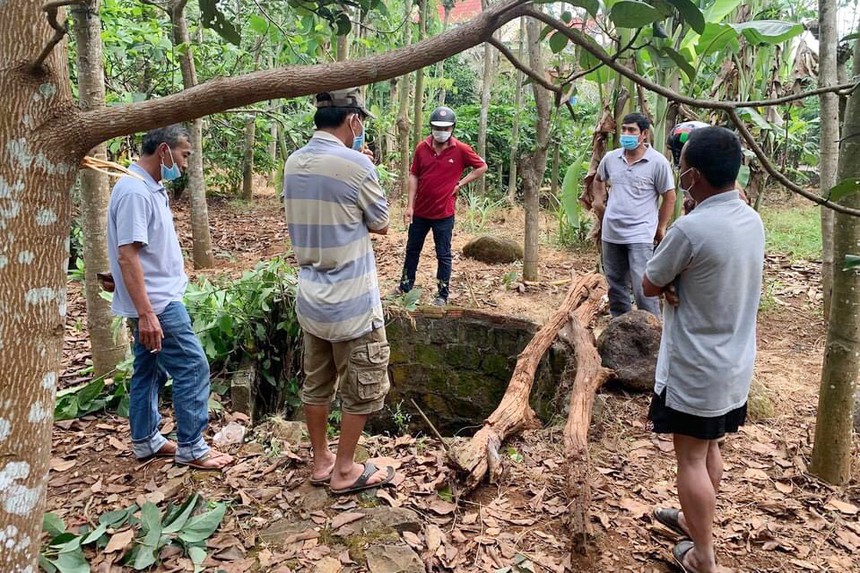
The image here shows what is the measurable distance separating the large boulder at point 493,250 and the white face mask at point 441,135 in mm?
2654

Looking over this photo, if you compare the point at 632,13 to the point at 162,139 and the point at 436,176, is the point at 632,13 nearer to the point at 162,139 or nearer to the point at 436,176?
the point at 162,139

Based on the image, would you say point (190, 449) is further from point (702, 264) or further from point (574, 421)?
point (702, 264)

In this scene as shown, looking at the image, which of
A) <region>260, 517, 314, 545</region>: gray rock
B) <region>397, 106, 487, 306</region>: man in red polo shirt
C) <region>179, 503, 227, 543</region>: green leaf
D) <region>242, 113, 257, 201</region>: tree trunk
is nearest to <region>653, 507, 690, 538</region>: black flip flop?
<region>260, 517, 314, 545</region>: gray rock

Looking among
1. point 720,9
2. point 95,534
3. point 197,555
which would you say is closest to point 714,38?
point 720,9

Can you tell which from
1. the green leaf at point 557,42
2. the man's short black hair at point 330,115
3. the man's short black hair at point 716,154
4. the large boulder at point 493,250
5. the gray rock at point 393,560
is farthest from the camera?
the large boulder at point 493,250

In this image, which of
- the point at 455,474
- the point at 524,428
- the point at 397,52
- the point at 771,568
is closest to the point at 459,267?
the point at 524,428

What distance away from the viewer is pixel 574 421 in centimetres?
335

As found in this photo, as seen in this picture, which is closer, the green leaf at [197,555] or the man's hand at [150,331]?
the green leaf at [197,555]

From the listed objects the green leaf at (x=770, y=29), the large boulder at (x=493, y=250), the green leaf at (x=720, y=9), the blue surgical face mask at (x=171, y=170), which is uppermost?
the green leaf at (x=720, y=9)

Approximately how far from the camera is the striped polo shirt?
8.59ft

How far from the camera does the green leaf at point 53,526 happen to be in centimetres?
240

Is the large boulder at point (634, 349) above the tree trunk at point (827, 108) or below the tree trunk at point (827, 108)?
below

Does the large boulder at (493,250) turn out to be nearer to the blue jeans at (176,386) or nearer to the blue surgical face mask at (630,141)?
the blue surgical face mask at (630,141)

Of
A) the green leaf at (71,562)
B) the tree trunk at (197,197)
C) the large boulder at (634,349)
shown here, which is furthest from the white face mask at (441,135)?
the green leaf at (71,562)
